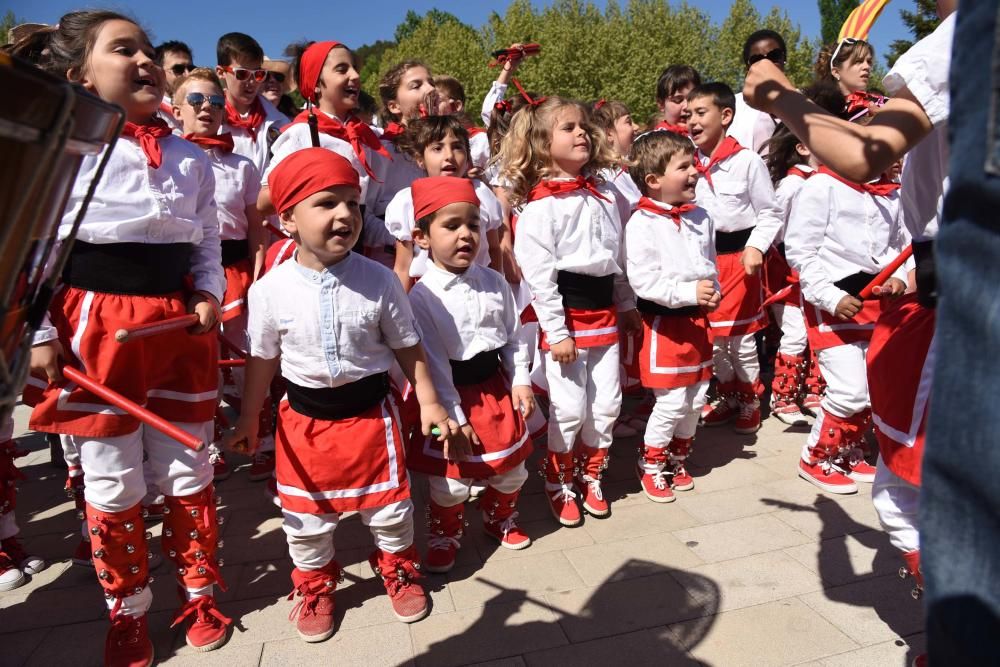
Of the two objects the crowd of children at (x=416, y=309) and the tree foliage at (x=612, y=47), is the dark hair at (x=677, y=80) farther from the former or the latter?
the tree foliage at (x=612, y=47)

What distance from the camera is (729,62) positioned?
101ft

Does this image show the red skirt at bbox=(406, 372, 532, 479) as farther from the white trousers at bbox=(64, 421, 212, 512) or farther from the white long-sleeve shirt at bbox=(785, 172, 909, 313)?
the white long-sleeve shirt at bbox=(785, 172, 909, 313)

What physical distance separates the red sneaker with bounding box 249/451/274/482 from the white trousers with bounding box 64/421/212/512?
149cm

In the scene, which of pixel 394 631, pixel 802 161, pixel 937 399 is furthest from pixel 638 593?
pixel 802 161

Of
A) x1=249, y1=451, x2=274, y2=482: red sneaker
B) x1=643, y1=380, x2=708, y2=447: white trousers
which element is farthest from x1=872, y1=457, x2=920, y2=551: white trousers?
x1=249, y1=451, x2=274, y2=482: red sneaker

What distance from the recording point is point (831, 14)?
34000 mm

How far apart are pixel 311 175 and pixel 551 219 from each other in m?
1.28

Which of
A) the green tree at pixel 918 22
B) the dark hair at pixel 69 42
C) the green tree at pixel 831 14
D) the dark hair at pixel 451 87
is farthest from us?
the green tree at pixel 831 14

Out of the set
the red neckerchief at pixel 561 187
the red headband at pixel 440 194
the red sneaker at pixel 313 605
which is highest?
the red neckerchief at pixel 561 187

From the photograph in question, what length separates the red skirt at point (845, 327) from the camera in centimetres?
358

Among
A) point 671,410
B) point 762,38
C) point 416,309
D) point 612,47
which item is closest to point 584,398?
point 671,410

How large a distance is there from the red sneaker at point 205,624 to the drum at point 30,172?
1858mm

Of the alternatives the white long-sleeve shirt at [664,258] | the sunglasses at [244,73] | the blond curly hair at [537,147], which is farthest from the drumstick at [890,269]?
the sunglasses at [244,73]

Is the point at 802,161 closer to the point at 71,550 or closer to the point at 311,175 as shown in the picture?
the point at 311,175
